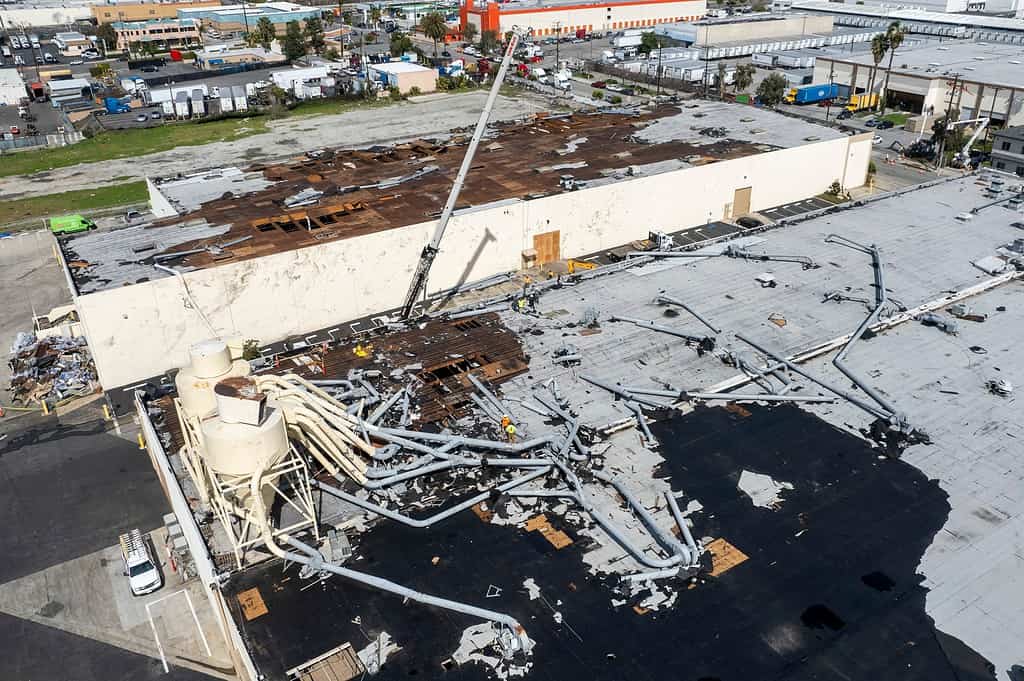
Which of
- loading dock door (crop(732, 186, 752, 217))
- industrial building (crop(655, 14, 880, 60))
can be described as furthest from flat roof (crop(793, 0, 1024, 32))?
loading dock door (crop(732, 186, 752, 217))

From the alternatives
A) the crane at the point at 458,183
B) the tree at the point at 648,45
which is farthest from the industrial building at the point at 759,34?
the crane at the point at 458,183

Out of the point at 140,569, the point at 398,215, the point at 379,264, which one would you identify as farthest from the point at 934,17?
the point at 140,569

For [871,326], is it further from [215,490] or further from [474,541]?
[215,490]

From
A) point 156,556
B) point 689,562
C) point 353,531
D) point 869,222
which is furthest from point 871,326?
point 156,556

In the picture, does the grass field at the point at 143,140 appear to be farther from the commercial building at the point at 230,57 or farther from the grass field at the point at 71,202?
the commercial building at the point at 230,57

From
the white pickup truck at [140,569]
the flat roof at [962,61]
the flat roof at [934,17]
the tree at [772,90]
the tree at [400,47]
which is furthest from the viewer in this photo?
the tree at [400,47]

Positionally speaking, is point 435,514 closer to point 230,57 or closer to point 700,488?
point 700,488
